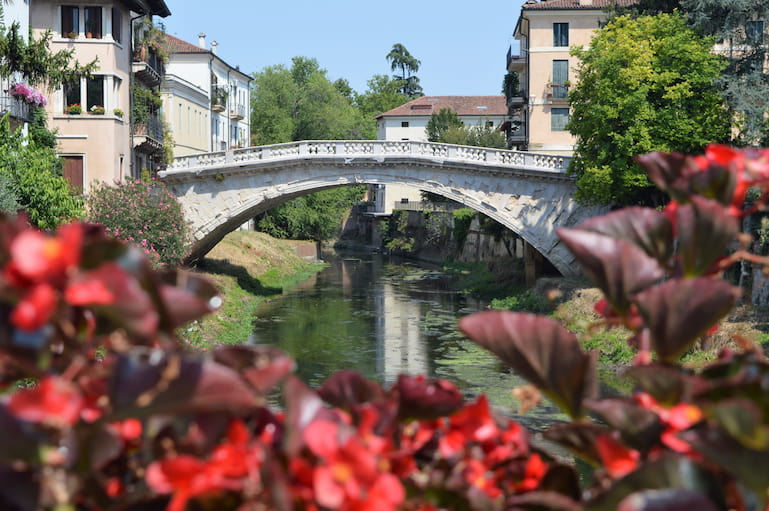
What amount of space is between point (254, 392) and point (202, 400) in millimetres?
97

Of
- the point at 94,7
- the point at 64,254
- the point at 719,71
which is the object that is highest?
the point at 94,7

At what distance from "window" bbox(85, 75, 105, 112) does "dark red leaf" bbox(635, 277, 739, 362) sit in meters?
24.5

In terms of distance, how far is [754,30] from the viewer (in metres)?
21.7

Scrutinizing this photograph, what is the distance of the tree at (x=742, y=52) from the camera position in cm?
2019

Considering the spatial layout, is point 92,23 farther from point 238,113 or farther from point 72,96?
point 238,113

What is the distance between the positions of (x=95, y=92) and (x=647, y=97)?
1392 centimetres

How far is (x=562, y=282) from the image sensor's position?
25969 millimetres

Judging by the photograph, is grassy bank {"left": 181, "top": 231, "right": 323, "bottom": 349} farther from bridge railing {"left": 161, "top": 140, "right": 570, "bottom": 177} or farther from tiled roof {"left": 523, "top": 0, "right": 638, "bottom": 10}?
tiled roof {"left": 523, "top": 0, "right": 638, "bottom": 10}

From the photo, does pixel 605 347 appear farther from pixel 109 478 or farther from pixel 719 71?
pixel 109 478

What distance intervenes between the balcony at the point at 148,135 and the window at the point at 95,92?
2.11m

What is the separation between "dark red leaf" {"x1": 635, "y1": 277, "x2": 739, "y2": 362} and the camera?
143 centimetres

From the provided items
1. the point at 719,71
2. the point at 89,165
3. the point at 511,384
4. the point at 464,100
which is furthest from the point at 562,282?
the point at 464,100

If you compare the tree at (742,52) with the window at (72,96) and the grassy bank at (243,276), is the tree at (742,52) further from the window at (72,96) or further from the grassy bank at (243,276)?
the window at (72,96)

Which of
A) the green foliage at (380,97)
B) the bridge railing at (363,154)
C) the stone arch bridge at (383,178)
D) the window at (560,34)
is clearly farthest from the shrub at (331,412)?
the green foliage at (380,97)
